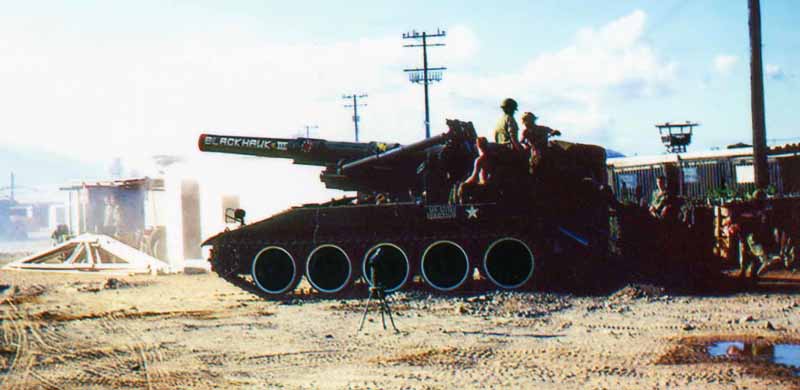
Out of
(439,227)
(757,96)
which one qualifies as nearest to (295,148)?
(439,227)

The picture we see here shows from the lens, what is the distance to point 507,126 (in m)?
13.9

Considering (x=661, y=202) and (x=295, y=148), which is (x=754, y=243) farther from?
(x=295, y=148)

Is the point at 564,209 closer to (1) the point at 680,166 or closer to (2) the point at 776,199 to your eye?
(2) the point at 776,199

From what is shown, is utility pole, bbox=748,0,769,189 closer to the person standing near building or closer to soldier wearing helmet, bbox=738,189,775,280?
soldier wearing helmet, bbox=738,189,775,280

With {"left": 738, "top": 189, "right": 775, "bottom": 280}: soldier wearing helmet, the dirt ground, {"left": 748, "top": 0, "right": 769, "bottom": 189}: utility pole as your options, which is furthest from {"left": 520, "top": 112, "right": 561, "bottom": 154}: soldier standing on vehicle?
{"left": 748, "top": 0, "right": 769, "bottom": 189}: utility pole

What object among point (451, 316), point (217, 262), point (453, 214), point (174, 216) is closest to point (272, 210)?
point (174, 216)

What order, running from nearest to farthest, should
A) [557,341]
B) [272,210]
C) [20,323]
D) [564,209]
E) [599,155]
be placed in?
[557,341]
[20,323]
[564,209]
[599,155]
[272,210]

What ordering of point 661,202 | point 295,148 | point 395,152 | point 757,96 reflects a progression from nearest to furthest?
point 661,202 < point 395,152 < point 295,148 < point 757,96

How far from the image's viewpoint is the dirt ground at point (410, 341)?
736 centimetres

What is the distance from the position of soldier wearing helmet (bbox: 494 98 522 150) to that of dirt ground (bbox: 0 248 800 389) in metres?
2.48

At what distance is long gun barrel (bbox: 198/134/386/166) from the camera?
608 inches

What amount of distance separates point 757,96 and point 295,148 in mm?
9441

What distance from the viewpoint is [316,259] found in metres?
14.3

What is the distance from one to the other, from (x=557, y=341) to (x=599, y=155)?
19.0 ft
